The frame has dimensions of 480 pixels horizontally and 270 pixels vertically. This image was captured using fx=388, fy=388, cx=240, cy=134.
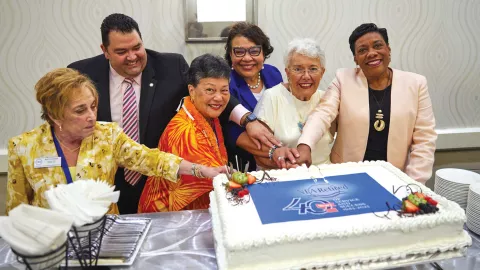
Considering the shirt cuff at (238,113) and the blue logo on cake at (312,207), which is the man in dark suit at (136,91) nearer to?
the shirt cuff at (238,113)

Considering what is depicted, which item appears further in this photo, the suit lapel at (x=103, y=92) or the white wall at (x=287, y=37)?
the white wall at (x=287, y=37)

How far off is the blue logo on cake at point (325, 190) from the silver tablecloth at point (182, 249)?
0.40 m

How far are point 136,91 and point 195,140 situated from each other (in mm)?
822

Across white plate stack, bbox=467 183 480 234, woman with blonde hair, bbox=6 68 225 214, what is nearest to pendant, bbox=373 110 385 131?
white plate stack, bbox=467 183 480 234

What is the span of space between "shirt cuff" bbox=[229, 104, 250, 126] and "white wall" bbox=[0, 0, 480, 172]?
156cm

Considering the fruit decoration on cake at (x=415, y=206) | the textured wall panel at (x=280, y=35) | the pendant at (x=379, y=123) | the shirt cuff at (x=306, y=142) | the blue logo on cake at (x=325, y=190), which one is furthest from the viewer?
the textured wall panel at (x=280, y=35)

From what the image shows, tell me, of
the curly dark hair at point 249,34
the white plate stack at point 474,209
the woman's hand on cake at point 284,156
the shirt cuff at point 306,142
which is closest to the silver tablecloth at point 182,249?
the white plate stack at point 474,209

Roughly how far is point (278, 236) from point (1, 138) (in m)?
3.76

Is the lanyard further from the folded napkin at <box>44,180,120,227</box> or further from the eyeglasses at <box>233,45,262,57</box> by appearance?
the eyeglasses at <box>233,45,262,57</box>

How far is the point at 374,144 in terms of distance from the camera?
246cm

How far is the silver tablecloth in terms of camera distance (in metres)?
1.55

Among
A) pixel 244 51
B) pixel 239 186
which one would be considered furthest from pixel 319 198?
pixel 244 51

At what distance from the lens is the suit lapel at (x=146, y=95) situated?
2727 mm

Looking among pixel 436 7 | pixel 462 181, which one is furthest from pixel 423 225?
pixel 436 7
